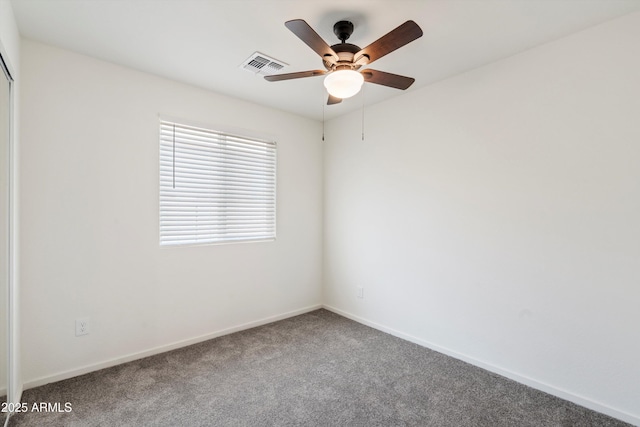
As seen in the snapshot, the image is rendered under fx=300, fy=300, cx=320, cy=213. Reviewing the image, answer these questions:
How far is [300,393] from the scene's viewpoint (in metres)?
2.15

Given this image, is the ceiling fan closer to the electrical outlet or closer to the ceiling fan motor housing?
the ceiling fan motor housing

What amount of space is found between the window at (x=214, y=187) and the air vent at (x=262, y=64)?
835 millimetres

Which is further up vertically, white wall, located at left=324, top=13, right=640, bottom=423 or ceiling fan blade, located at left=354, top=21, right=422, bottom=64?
ceiling fan blade, located at left=354, top=21, right=422, bottom=64

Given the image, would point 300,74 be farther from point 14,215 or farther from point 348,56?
point 14,215

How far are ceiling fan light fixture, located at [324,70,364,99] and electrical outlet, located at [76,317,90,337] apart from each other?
2.55 meters

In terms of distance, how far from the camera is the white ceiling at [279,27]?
1.80 metres

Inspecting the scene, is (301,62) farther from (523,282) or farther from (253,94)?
(523,282)

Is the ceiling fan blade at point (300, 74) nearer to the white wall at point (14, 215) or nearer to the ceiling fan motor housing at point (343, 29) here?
the ceiling fan motor housing at point (343, 29)

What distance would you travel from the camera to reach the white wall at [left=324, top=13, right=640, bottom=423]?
191 centimetres

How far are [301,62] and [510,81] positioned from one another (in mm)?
1659

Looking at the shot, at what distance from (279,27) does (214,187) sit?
1.67 meters

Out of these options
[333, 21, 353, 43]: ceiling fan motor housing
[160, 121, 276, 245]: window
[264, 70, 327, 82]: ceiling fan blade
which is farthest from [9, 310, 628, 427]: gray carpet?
[333, 21, 353, 43]: ceiling fan motor housing

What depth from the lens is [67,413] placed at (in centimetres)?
191

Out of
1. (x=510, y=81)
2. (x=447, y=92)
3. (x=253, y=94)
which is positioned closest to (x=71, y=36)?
(x=253, y=94)
